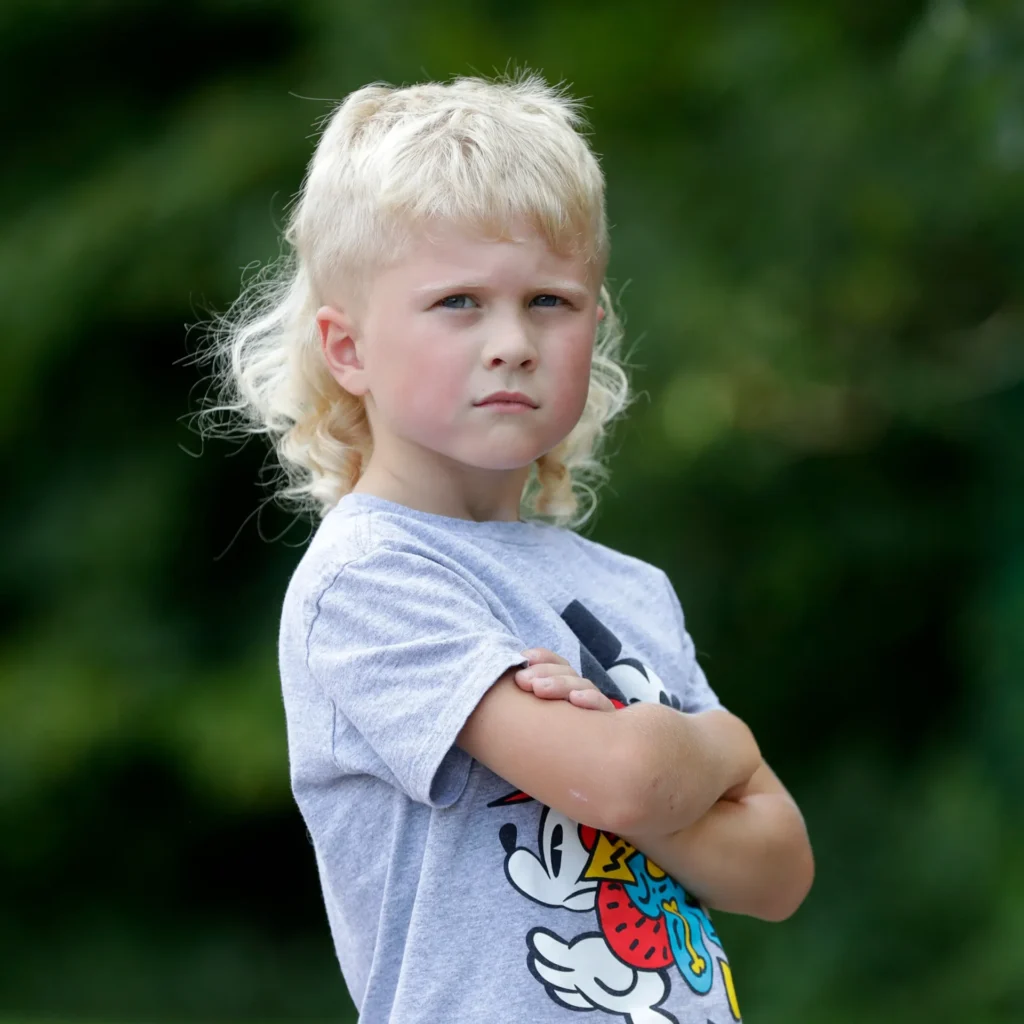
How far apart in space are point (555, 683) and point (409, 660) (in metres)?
0.11

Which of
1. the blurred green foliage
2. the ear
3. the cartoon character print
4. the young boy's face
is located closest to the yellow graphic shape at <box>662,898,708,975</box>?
the cartoon character print

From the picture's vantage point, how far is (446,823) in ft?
3.86

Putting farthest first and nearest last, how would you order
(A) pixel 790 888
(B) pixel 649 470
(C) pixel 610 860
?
(B) pixel 649 470, (A) pixel 790 888, (C) pixel 610 860

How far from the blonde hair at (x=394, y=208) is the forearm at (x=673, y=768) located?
380 millimetres

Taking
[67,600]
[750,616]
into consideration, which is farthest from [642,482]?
[67,600]

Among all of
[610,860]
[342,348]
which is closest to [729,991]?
[610,860]

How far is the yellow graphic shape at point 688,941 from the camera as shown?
1.25 m

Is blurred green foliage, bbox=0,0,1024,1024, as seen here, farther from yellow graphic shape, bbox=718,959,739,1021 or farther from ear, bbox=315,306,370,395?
yellow graphic shape, bbox=718,959,739,1021

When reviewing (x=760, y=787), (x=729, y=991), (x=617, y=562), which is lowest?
(x=729, y=991)

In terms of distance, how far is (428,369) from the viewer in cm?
123

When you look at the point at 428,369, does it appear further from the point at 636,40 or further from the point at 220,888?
the point at 220,888

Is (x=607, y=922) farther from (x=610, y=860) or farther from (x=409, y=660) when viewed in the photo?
(x=409, y=660)

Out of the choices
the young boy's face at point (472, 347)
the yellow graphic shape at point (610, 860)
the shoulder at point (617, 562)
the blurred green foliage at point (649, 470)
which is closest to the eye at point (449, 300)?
the young boy's face at point (472, 347)

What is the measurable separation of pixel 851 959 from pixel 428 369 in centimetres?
343
